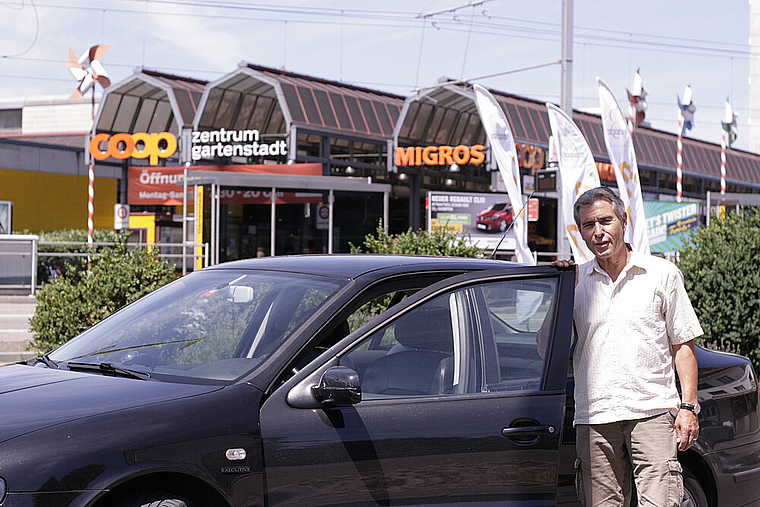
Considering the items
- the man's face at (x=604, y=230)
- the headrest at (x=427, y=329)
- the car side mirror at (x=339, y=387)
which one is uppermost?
the man's face at (x=604, y=230)

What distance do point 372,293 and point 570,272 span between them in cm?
94

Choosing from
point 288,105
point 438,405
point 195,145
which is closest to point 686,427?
point 438,405

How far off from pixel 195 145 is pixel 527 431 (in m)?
34.4

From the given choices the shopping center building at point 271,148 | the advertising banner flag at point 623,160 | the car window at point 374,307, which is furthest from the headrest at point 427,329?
the shopping center building at point 271,148

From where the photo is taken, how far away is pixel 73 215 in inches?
1791

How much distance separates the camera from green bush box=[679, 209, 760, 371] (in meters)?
12.0

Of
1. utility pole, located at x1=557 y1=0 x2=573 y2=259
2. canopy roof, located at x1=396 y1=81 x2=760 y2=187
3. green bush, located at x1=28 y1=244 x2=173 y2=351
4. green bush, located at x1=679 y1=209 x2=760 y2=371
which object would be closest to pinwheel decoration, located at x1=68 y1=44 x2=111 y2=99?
canopy roof, located at x1=396 y1=81 x2=760 y2=187

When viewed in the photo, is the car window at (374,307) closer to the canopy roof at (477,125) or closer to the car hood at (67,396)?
the car hood at (67,396)

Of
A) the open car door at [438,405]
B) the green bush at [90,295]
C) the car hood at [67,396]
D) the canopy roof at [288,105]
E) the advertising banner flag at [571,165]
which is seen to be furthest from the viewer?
the canopy roof at [288,105]

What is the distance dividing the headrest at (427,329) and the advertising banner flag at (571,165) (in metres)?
12.7

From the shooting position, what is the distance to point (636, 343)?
414 cm

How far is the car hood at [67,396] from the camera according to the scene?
11.6ft

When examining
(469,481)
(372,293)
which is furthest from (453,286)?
(469,481)

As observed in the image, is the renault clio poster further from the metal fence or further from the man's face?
the man's face
